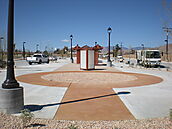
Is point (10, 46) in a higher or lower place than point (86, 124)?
higher

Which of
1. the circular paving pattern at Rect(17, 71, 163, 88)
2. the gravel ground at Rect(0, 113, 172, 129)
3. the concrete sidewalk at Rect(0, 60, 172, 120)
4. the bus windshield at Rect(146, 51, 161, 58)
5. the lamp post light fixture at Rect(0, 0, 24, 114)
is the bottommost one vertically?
the gravel ground at Rect(0, 113, 172, 129)

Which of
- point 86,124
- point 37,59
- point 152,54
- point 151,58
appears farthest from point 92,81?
point 37,59

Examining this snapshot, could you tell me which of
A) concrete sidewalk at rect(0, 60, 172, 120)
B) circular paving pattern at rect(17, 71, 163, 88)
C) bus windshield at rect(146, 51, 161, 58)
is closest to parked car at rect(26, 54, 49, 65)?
circular paving pattern at rect(17, 71, 163, 88)

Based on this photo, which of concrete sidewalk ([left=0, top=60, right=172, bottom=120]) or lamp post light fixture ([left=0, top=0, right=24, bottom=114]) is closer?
lamp post light fixture ([left=0, top=0, right=24, bottom=114])

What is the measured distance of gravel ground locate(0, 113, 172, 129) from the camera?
13.2ft

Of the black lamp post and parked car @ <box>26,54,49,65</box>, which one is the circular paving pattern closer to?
the black lamp post

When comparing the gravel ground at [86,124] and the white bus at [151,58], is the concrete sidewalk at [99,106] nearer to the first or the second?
the gravel ground at [86,124]

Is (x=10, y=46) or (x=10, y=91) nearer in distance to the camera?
(x=10, y=91)

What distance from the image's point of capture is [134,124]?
4.21 metres

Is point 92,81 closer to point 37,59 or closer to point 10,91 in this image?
point 10,91

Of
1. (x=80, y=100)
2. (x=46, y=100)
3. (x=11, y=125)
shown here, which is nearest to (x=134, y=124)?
(x=80, y=100)

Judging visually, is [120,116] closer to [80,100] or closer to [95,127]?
[95,127]

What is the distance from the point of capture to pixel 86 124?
420cm

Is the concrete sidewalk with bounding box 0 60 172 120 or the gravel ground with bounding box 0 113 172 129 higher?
the concrete sidewalk with bounding box 0 60 172 120
